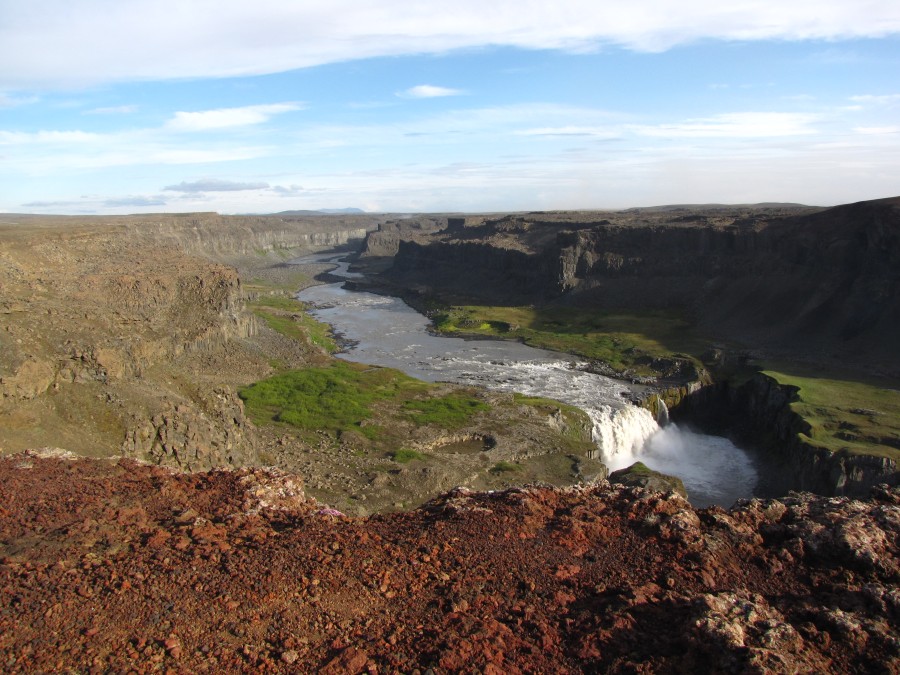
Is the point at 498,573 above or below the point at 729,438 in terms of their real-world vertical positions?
above

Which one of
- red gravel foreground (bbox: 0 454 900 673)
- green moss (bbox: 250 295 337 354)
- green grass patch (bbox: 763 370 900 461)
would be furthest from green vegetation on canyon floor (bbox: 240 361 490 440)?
red gravel foreground (bbox: 0 454 900 673)

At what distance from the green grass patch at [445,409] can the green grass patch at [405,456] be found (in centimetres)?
532

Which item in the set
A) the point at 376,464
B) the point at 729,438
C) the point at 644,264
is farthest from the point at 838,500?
the point at 644,264

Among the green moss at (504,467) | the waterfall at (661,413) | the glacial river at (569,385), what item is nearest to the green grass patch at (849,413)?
the glacial river at (569,385)

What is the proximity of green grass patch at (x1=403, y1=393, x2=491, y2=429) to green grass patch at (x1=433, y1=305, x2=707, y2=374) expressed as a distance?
2114 centimetres

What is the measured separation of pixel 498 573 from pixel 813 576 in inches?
245

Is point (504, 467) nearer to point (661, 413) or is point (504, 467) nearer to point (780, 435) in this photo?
point (661, 413)

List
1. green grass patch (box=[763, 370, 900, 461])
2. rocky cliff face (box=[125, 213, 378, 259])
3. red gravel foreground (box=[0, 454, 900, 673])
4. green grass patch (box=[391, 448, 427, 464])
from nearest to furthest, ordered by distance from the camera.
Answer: red gravel foreground (box=[0, 454, 900, 673]) < green grass patch (box=[391, 448, 427, 464]) < green grass patch (box=[763, 370, 900, 461]) < rocky cliff face (box=[125, 213, 378, 259])

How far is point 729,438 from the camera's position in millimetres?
51375

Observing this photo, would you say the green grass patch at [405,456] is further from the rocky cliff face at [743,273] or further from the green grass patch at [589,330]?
the rocky cliff face at [743,273]

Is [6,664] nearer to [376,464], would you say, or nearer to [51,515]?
[51,515]

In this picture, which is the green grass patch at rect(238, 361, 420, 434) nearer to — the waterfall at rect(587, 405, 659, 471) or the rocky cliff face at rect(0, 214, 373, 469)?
the rocky cliff face at rect(0, 214, 373, 469)

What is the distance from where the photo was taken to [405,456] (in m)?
38.9

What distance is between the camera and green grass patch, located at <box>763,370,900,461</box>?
38.9 meters
